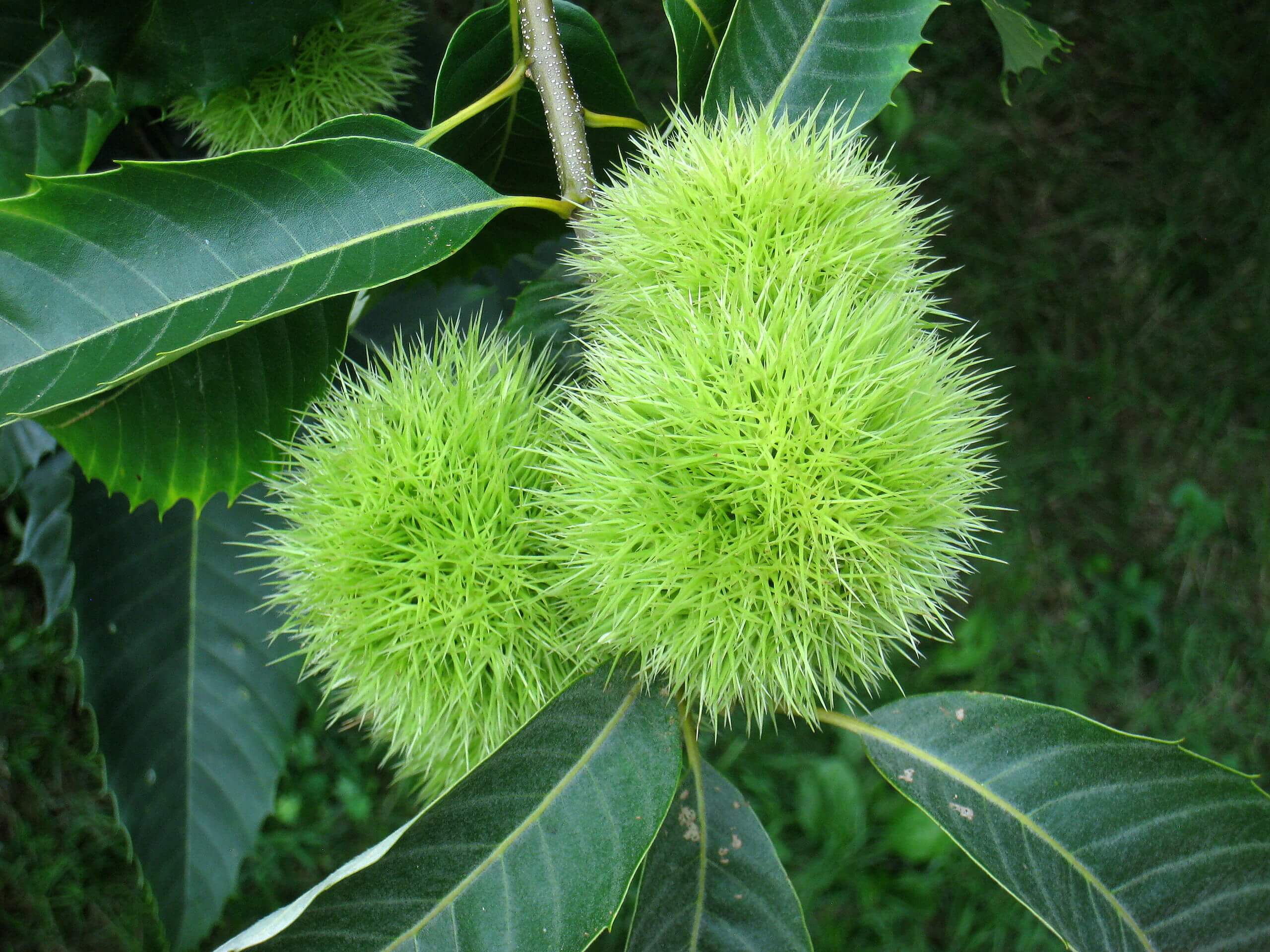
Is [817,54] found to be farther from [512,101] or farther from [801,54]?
[512,101]

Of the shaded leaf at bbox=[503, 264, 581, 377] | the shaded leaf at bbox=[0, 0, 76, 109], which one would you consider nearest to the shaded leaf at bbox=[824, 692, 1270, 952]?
the shaded leaf at bbox=[503, 264, 581, 377]

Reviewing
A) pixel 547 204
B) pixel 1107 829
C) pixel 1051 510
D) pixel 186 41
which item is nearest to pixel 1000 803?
pixel 1107 829

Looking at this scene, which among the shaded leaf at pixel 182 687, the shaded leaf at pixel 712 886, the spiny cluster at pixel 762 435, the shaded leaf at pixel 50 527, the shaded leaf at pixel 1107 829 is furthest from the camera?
the shaded leaf at pixel 50 527

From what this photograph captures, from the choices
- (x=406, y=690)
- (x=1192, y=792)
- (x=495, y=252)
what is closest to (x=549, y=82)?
(x=495, y=252)

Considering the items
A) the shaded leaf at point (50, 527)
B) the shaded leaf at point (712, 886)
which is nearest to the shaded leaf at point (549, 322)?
the shaded leaf at point (712, 886)

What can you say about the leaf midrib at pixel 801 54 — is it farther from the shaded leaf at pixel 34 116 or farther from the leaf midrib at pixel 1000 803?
the shaded leaf at pixel 34 116

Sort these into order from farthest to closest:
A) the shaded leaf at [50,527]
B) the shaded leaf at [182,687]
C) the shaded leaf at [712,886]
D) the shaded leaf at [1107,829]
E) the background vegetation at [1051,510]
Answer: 1. the background vegetation at [1051,510]
2. the shaded leaf at [50,527]
3. the shaded leaf at [182,687]
4. the shaded leaf at [712,886]
5. the shaded leaf at [1107,829]

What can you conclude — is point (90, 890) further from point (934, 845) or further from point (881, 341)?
point (881, 341)
